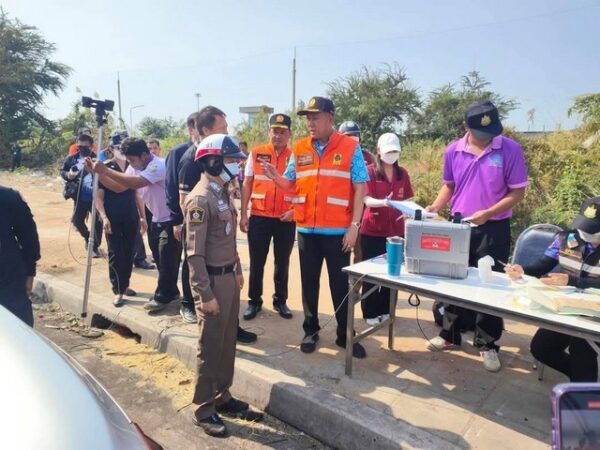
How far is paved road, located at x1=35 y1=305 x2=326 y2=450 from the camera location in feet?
9.00

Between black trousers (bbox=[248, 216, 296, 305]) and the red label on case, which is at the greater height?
the red label on case

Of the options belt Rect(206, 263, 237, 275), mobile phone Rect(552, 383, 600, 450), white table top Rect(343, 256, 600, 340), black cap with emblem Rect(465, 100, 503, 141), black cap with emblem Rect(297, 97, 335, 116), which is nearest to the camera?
mobile phone Rect(552, 383, 600, 450)

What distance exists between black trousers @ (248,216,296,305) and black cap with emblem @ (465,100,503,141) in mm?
1955

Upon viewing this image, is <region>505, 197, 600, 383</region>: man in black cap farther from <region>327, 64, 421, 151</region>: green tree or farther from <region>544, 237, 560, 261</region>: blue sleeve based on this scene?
<region>327, 64, 421, 151</region>: green tree

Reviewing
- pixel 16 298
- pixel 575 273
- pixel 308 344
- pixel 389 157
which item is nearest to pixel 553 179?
pixel 389 157

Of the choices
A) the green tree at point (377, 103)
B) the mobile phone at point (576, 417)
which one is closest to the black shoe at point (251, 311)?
the mobile phone at point (576, 417)

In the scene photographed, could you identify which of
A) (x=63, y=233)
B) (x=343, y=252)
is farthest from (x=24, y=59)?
(x=343, y=252)

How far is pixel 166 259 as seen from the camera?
14.6ft

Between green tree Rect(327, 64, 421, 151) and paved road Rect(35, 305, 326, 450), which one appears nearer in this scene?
paved road Rect(35, 305, 326, 450)

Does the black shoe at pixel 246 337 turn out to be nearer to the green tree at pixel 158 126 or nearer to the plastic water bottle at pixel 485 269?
the plastic water bottle at pixel 485 269

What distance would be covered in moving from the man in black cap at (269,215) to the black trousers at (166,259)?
731 millimetres

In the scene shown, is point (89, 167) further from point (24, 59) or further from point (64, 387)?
point (24, 59)

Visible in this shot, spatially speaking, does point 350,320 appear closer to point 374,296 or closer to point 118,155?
point 374,296

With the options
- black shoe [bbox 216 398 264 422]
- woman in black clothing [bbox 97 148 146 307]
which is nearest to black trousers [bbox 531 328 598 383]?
black shoe [bbox 216 398 264 422]
